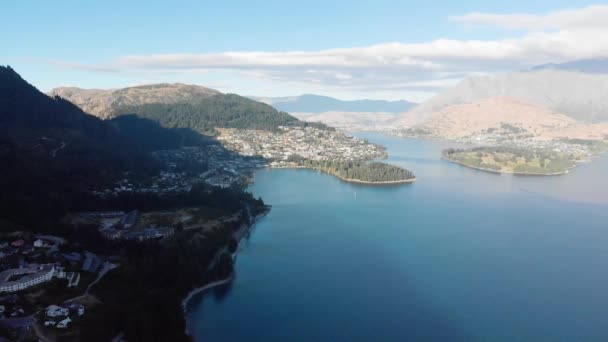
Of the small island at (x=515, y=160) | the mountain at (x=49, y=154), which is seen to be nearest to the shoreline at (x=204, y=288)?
the mountain at (x=49, y=154)

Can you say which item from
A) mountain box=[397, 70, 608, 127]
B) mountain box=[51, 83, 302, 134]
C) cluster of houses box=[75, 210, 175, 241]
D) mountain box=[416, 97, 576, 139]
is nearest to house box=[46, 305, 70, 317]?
cluster of houses box=[75, 210, 175, 241]

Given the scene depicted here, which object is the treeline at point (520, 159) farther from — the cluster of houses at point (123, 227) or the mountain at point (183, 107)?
the cluster of houses at point (123, 227)

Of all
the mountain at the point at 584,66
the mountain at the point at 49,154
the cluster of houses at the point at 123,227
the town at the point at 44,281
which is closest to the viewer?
the town at the point at 44,281

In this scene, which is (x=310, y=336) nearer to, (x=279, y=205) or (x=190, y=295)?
(x=190, y=295)

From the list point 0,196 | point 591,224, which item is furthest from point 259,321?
point 591,224

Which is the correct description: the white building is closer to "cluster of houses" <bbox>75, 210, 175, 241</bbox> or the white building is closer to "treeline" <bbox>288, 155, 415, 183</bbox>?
"cluster of houses" <bbox>75, 210, 175, 241</bbox>

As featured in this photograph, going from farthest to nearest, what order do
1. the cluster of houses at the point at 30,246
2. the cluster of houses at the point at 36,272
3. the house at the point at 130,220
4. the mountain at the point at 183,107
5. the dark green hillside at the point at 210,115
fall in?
the mountain at the point at 183,107, the dark green hillside at the point at 210,115, the house at the point at 130,220, the cluster of houses at the point at 30,246, the cluster of houses at the point at 36,272
